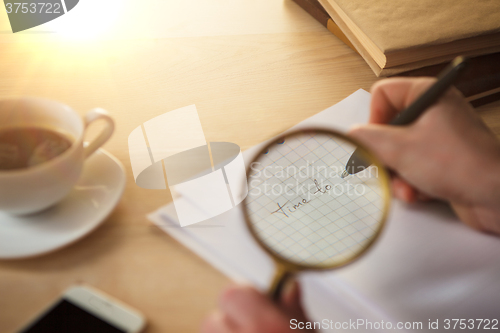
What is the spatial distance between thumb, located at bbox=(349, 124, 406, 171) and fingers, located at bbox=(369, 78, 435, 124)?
0.26ft

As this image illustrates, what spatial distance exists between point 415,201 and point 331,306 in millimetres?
203

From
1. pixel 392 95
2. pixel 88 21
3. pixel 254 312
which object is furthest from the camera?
pixel 88 21

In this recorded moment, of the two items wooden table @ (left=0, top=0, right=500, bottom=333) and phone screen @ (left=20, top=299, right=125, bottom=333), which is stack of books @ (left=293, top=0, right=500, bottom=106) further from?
phone screen @ (left=20, top=299, right=125, bottom=333)

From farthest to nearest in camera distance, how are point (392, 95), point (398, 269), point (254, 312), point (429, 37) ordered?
point (429, 37) → point (392, 95) → point (398, 269) → point (254, 312)

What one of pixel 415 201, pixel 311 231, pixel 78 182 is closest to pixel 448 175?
pixel 415 201

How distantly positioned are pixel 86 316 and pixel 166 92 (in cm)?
45

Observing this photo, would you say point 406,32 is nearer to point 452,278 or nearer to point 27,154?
point 452,278

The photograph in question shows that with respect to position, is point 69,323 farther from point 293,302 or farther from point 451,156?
point 451,156

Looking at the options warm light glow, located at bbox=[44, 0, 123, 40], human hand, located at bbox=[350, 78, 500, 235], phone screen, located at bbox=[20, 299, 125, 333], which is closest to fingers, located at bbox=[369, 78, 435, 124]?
human hand, located at bbox=[350, 78, 500, 235]

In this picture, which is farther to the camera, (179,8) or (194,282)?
(179,8)

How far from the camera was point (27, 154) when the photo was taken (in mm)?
517

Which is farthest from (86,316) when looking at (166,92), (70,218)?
(166,92)

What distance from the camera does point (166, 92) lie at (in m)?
0.77

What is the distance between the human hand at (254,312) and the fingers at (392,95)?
337 millimetres
